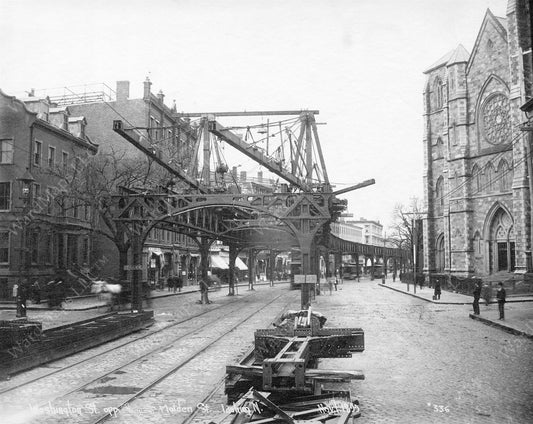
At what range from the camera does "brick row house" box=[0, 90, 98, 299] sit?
32250 millimetres

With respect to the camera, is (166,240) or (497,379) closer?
(497,379)

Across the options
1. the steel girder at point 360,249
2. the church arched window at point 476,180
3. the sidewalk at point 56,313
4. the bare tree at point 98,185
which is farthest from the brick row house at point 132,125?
the church arched window at point 476,180

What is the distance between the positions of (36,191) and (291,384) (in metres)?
30.5

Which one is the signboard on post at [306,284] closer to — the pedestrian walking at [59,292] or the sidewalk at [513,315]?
the sidewalk at [513,315]

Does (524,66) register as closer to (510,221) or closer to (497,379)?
(510,221)

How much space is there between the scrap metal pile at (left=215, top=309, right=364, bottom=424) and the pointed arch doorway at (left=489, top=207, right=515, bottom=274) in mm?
36736

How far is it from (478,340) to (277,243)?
1134 inches

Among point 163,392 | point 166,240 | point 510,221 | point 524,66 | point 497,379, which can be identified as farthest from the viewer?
point 166,240

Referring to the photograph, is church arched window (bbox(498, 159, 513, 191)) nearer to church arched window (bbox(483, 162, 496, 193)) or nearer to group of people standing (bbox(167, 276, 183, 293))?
church arched window (bbox(483, 162, 496, 193))

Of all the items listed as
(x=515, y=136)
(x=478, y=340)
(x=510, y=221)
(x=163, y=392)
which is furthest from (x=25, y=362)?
(x=510, y=221)

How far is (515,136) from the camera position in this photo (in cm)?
3925

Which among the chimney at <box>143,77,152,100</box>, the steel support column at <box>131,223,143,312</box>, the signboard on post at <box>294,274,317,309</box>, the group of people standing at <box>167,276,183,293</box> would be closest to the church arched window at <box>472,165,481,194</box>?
the group of people standing at <box>167,276,183,293</box>

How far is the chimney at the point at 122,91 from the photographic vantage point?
165ft

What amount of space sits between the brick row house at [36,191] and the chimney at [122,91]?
12.4m
